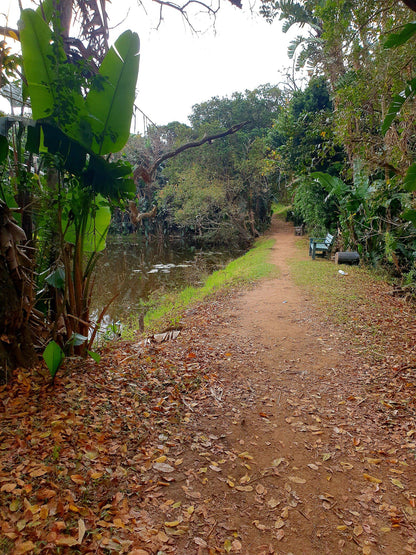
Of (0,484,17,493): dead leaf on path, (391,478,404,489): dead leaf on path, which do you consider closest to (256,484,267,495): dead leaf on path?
(391,478,404,489): dead leaf on path

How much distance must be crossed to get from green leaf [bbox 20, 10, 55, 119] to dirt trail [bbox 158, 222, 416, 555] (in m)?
3.43

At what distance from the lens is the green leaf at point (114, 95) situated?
3152 millimetres

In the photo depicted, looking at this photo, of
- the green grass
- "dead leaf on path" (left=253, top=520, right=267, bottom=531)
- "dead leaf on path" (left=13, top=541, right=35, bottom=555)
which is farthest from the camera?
the green grass

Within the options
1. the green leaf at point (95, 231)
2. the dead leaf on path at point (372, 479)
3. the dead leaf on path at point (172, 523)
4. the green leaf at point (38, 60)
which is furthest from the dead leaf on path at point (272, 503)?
the green leaf at point (38, 60)

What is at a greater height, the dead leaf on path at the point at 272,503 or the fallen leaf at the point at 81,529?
the fallen leaf at the point at 81,529

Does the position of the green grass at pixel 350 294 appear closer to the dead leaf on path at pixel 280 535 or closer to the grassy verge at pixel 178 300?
the grassy verge at pixel 178 300

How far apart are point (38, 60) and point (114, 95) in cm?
70

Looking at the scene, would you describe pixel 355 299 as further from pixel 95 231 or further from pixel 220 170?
pixel 220 170

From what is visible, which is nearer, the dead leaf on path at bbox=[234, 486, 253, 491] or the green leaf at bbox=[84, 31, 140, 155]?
the dead leaf on path at bbox=[234, 486, 253, 491]

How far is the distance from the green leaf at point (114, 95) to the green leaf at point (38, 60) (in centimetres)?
37

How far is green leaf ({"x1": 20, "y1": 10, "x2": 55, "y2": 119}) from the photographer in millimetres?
2877

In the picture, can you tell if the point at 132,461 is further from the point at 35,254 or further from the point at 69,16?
the point at 69,16

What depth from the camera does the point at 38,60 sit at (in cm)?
295

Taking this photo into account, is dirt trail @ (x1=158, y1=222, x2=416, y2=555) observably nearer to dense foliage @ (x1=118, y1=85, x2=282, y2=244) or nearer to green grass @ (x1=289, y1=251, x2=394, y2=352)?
green grass @ (x1=289, y1=251, x2=394, y2=352)
